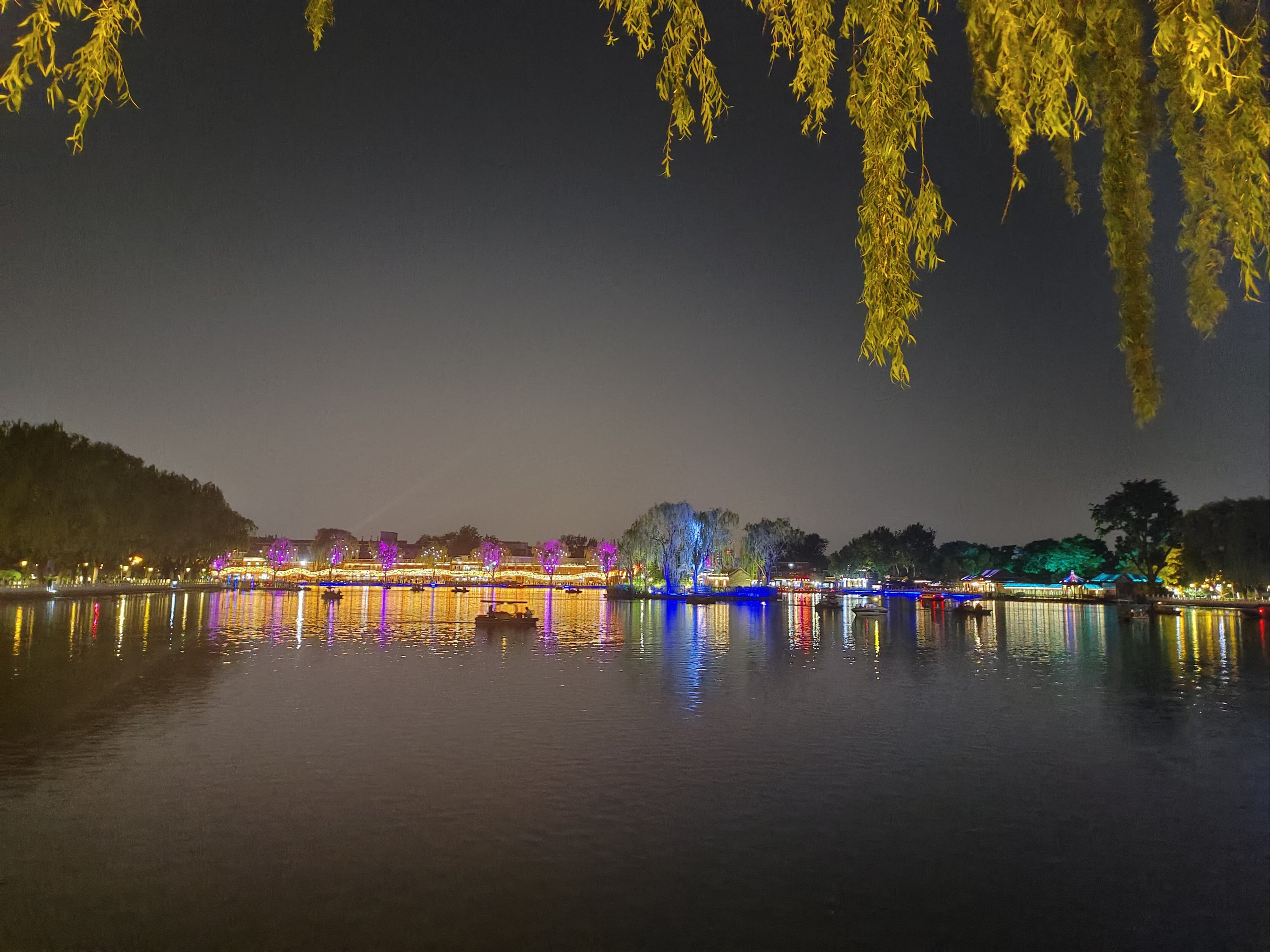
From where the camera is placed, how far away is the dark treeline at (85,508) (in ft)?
180

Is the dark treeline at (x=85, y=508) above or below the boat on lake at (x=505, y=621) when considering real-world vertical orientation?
above

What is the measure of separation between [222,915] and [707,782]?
24.5 feet

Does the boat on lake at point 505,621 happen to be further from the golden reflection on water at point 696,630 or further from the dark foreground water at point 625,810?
the dark foreground water at point 625,810

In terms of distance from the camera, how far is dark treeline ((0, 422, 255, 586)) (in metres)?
54.7

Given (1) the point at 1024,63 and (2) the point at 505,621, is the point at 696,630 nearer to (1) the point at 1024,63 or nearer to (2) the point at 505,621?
(2) the point at 505,621

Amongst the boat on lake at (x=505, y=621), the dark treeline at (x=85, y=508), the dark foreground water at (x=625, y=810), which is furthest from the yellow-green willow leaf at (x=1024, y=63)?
the dark treeline at (x=85, y=508)

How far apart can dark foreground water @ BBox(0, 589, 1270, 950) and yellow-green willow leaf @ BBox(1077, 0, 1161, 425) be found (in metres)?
6.82

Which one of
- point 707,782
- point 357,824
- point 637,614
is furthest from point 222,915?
point 637,614

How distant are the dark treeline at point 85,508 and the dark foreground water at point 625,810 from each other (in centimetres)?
3509

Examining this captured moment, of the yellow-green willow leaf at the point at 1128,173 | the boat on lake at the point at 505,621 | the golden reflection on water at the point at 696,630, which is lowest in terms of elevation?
the golden reflection on water at the point at 696,630

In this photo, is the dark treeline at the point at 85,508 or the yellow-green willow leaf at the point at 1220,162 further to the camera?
the dark treeline at the point at 85,508

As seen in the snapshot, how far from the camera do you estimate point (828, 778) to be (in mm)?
14000

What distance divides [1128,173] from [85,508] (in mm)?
69658

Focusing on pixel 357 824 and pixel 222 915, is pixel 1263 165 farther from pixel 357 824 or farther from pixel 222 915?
pixel 357 824
